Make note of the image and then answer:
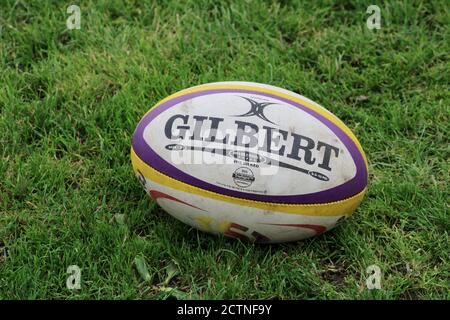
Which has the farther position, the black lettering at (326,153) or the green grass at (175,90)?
the green grass at (175,90)

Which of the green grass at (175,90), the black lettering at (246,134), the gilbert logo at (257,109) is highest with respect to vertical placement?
the gilbert logo at (257,109)

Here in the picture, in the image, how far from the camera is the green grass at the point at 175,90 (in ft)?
10.1

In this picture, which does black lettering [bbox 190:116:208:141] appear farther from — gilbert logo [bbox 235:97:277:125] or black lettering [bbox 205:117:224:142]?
gilbert logo [bbox 235:97:277:125]

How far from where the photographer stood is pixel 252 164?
2938mm

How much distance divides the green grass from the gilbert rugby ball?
19 centimetres

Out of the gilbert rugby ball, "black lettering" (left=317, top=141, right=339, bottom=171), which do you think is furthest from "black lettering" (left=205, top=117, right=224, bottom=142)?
"black lettering" (left=317, top=141, right=339, bottom=171)

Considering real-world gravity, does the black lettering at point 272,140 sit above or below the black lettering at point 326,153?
above

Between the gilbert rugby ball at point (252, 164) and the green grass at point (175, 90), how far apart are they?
19 centimetres

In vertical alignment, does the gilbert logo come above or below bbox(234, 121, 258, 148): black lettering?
above

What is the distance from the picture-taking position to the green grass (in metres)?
3.09

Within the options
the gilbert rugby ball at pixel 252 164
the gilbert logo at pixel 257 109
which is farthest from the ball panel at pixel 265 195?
the gilbert logo at pixel 257 109

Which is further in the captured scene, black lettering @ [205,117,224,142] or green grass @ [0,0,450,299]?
green grass @ [0,0,450,299]

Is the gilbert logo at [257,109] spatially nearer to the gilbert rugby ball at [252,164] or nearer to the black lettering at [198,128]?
the gilbert rugby ball at [252,164]
